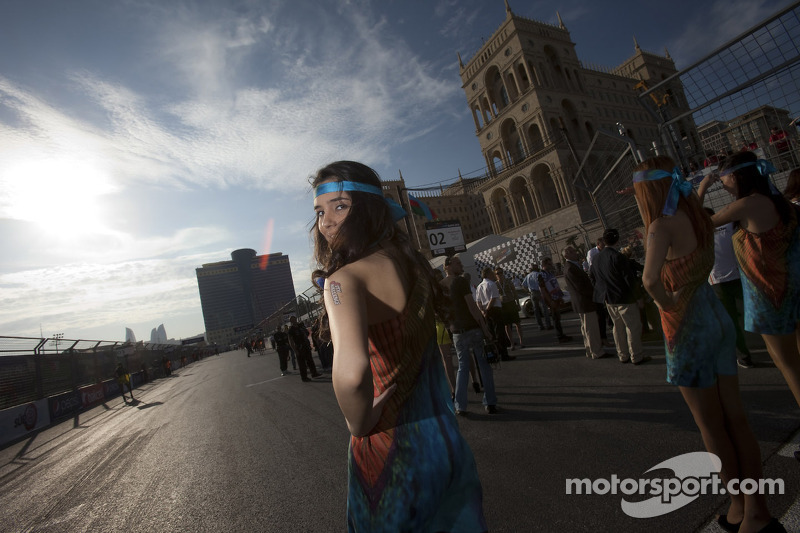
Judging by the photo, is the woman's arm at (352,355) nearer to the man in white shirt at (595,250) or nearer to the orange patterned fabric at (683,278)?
the orange patterned fabric at (683,278)

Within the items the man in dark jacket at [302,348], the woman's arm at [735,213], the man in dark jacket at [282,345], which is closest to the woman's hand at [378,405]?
the woman's arm at [735,213]

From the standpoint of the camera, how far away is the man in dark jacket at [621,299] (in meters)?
5.37

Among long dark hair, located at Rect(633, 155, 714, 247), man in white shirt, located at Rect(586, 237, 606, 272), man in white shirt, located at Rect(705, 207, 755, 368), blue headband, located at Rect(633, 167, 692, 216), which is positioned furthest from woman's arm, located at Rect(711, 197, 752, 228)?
man in white shirt, located at Rect(586, 237, 606, 272)

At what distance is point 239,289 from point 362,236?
211201 mm

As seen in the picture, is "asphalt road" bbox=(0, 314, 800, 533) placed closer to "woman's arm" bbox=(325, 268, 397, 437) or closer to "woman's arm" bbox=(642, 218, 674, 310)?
"woman's arm" bbox=(642, 218, 674, 310)

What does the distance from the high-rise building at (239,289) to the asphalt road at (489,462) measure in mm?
193672

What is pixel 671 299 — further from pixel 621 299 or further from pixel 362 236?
pixel 621 299

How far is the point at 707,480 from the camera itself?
2430 millimetres

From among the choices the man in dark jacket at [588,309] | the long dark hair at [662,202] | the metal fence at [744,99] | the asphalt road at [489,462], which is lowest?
the asphalt road at [489,462]

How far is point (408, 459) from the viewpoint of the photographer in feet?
3.27

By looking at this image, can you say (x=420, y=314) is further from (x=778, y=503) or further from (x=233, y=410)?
(x=233, y=410)

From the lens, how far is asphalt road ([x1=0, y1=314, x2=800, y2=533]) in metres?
2.54

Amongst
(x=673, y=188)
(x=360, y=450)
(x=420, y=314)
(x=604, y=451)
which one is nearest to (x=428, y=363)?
(x=420, y=314)

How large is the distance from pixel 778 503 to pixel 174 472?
18.4 feet
